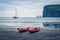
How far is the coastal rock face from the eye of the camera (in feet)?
3.65

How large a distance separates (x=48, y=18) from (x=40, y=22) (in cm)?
10

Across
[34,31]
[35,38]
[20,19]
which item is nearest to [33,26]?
[34,31]

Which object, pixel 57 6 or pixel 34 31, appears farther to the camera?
pixel 34 31

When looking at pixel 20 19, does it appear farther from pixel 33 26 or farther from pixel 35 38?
pixel 35 38

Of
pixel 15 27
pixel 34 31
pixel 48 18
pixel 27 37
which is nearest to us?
pixel 48 18

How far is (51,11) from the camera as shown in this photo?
1158 millimetres

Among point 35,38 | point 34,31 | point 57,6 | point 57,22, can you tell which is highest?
point 57,6

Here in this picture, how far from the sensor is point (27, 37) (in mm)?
1583

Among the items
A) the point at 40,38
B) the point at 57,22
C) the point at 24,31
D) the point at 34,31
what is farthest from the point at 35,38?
the point at 57,22

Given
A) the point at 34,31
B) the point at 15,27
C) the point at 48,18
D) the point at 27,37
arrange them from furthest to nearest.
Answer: the point at 27,37, the point at 34,31, the point at 15,27, the point at 48,18

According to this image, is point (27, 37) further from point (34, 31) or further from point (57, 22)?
point (57, 22)

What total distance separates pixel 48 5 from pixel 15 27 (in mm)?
486

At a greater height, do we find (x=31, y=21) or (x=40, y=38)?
(x=31, y=21)

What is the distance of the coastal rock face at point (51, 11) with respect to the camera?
111cm
